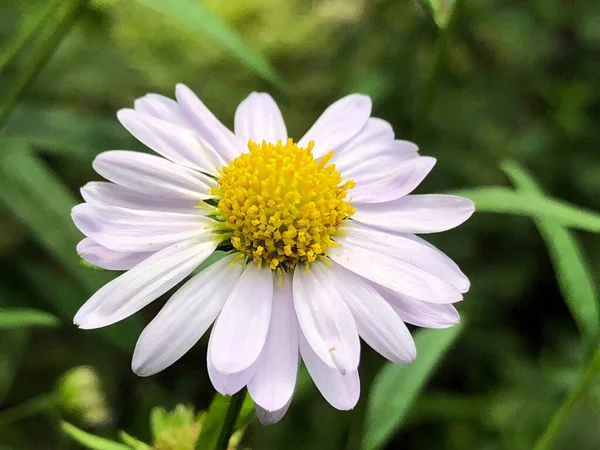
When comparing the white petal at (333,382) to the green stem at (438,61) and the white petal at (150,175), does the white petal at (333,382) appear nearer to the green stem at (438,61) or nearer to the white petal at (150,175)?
the white petal at (150,175)

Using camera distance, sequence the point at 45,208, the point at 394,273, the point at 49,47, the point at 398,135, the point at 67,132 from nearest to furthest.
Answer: the point at 394,273
the point at 49,47
the point at 45,208
the point at 67,132
the point at 398,135

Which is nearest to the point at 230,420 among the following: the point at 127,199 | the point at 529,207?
the point at 127,199

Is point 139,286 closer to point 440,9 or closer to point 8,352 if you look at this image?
point 440,9

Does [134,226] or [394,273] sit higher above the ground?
[394,273]

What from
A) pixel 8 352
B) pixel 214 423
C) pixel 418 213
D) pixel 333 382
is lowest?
pixel 8 352

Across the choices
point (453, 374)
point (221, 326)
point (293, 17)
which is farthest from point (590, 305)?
point (293, 17)

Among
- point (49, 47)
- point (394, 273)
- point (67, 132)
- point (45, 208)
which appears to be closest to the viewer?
point (394, 273)

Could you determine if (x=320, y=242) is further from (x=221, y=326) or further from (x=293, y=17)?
(x=293, y=17)

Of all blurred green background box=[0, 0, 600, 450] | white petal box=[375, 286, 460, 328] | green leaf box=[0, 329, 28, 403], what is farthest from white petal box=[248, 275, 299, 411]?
green leaf box=[0, 329, 28, 403]
